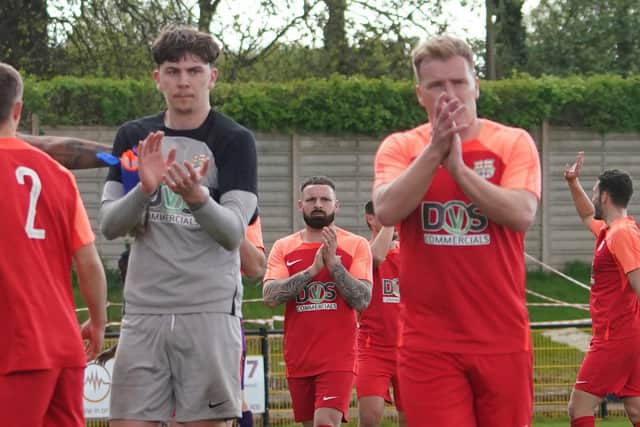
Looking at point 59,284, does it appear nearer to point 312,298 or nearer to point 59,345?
point 59,345

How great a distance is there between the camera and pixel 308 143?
22.9m

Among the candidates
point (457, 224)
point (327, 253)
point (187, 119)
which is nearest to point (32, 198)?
point (187, 119)

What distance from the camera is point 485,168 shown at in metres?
5.68

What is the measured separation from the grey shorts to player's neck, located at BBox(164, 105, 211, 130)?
0.92m

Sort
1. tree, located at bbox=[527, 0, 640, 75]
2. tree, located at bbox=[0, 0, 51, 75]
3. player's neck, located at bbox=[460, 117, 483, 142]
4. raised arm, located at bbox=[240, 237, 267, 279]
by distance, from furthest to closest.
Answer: tree, located at bbox=[527, 0, 640, 75] < tree, located at bbox=[0, 0, 51, 75] < raised arm, located at bbox=[240, 237, 267, 279] < player's neck, located at bbox=[460, 117, 483, 142]

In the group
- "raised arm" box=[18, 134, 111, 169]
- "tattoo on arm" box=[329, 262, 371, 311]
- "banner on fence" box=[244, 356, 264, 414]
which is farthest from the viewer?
"banner on fence" box=[244, 356, 264, 414]

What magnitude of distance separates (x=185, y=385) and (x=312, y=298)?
404 cm

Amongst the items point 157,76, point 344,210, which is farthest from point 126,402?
point 344,210

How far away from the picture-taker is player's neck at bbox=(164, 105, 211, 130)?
6.19 metres

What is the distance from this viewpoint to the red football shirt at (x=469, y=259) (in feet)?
18.5

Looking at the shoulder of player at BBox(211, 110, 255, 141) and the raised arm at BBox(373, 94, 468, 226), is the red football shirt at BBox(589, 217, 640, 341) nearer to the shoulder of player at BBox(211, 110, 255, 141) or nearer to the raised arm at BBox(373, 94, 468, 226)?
the shoulder of player at BBox(211, 110, 255, 141)

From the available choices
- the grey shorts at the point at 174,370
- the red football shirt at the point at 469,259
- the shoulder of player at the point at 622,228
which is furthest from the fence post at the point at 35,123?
the red football shirt at the point at 469,259

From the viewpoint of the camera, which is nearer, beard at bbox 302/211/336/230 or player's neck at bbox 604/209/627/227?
beard at bbox 302/211/336/230

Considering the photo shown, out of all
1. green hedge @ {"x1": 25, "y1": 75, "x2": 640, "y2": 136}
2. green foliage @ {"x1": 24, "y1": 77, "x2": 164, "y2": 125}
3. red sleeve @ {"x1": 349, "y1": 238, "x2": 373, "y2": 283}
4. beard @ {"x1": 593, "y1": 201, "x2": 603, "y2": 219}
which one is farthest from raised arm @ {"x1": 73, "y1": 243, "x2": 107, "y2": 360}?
green foliage @ {"x1": 24, "y1": 77, "x2": 164, "y2": 125}
